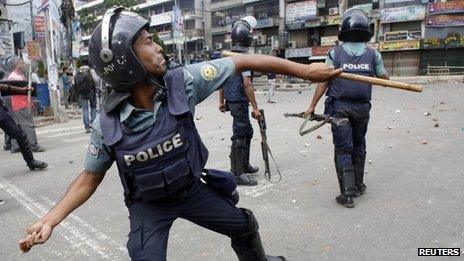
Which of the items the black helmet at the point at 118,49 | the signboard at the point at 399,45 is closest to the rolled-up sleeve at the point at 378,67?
the black helmet at the point at 118,49

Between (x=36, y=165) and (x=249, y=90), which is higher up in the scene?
(x=249, y=90)

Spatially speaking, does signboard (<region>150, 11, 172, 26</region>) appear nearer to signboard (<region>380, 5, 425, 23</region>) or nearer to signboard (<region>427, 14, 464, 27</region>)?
signboard (<region>380, 5, 425, 23</region>)

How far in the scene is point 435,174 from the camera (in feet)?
17.0

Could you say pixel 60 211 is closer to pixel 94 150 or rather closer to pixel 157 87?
pixel 94 150

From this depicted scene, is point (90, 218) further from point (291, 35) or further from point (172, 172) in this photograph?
point (291, 35)

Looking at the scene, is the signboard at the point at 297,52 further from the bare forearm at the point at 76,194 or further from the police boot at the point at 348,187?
the bare forearm at the point at 76,194

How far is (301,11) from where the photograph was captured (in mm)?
40875

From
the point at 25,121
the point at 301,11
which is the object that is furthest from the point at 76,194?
the point at 301,11

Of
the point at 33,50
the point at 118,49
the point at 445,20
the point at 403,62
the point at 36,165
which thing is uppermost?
the point at 445,20

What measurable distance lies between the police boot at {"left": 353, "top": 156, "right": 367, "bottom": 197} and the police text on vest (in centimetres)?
286

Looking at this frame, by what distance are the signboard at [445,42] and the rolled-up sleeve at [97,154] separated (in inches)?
1334

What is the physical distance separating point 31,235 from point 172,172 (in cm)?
73

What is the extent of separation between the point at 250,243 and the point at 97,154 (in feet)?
3.53

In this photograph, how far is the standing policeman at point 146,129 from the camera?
6.74ft
